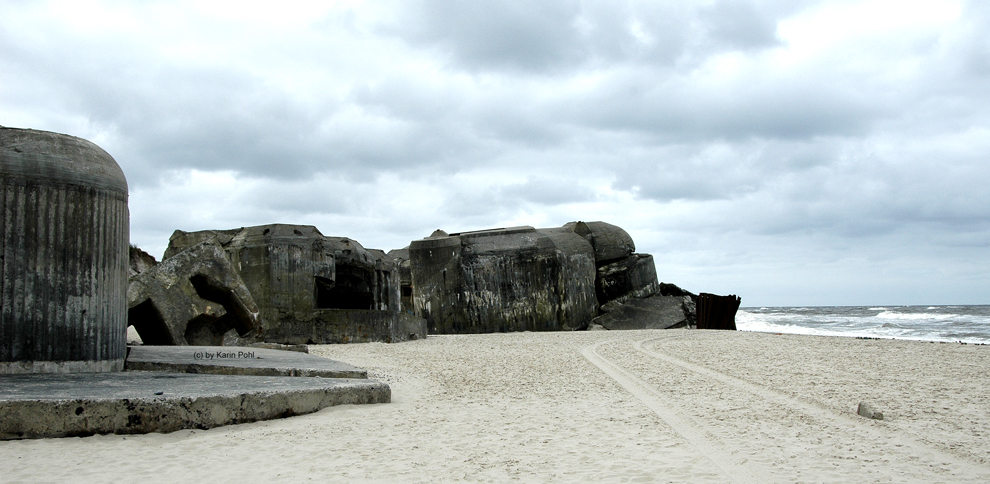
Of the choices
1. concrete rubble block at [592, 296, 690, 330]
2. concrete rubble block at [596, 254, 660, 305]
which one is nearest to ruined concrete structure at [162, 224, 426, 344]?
concrete rubble block at [592, 296, 690, 330]

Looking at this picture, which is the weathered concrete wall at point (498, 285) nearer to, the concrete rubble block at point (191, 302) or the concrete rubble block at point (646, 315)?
the concrete rubble block at point (646, 315)

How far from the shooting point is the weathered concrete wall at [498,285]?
15.9 m

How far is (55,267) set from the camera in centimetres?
452

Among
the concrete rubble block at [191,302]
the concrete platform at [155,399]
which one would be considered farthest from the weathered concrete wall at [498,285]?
the concrete platform at [155,399]

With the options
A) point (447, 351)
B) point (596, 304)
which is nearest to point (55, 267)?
point (447, 351)

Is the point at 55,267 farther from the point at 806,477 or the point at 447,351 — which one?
the point at 447,351

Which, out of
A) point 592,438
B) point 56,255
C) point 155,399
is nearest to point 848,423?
point 592,438

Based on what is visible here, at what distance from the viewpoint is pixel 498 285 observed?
52.3 ft

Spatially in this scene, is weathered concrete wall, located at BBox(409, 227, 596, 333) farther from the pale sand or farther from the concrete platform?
the concrete platform

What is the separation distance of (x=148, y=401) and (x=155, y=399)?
3 cm

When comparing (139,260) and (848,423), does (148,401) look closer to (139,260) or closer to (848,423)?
(848,423)

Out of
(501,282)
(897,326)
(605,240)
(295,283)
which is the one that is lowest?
(897,326)

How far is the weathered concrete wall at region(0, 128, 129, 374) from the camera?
4.40m

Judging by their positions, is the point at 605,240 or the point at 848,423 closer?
the point at 848,423
